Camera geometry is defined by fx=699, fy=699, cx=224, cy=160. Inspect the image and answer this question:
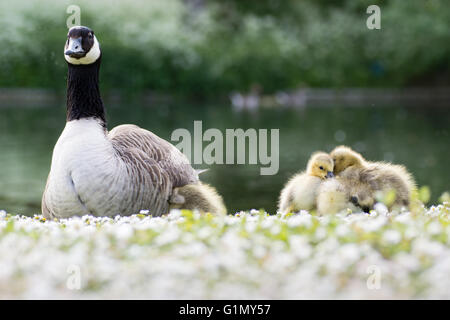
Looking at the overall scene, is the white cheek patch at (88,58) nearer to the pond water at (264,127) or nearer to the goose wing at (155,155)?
the goose wing at (155,155)

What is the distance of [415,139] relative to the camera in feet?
57.8

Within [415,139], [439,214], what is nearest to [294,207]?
[439,214]

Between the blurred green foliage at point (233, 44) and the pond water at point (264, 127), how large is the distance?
3553 millimetres

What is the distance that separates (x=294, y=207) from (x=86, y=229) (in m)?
2.28

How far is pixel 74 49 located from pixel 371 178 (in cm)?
283

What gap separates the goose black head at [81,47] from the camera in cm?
602

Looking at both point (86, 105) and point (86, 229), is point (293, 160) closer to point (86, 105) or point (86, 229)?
point (86, 105)

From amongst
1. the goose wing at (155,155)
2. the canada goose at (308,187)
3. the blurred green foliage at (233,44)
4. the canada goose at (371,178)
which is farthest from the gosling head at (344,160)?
the blurred green foliage at (233,44)

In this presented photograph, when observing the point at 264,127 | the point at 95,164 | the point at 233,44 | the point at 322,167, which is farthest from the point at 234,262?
the point at 233,44

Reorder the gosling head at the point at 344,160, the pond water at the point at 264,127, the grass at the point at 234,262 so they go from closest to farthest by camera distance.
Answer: the grass at the point at 234,262
the gosling head at the point at 344,160
the pond water at the point at 264,127

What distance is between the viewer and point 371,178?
6234 millimetres
